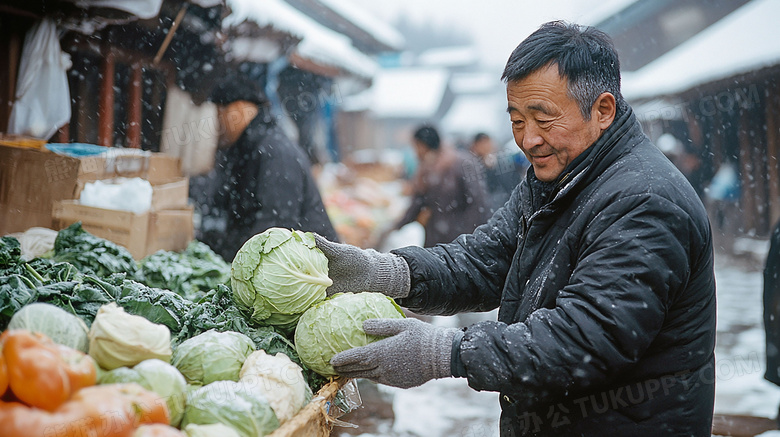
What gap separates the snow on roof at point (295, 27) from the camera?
593 cm

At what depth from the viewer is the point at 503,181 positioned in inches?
397

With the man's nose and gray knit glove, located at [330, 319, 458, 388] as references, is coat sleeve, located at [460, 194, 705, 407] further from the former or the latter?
the man's nose

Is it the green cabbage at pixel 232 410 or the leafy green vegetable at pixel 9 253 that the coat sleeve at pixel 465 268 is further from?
the leafy green vegetable at pixel 9 253

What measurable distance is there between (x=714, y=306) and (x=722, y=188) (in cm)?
1252

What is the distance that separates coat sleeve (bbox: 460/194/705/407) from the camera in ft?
5.60

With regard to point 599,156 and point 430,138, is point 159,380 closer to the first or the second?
point 599,156

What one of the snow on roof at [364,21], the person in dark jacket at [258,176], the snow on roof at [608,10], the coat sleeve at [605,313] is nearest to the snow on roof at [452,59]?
the snow on roof at [364,21]

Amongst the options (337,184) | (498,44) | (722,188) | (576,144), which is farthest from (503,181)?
(498,44)

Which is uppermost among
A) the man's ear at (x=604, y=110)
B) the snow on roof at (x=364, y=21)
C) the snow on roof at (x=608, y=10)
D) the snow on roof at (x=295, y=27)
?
the snow on roof at (x=608, y=10)

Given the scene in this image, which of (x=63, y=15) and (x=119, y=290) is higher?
(x=63, y=15)

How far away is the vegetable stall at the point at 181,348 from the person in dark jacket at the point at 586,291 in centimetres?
25

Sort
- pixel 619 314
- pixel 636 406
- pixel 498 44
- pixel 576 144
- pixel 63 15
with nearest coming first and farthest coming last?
1. pixel 619 314
2. pixel 636 406
3. pixel 576 144
4. pixel 63 15
5. pixel 498 44

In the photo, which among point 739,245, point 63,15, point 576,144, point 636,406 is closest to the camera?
point 636,406

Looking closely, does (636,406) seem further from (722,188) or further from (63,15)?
(722,188)
